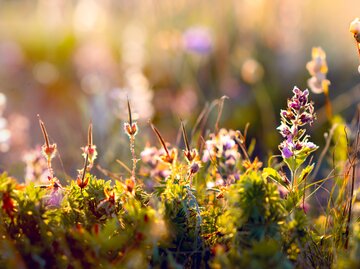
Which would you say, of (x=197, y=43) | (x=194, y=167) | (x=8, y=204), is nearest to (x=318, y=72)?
(x=194, y=167)

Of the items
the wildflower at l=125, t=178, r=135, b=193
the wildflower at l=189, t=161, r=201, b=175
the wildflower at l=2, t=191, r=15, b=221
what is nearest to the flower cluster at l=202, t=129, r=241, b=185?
the wildflower at l=189, t=161, r=201, b=175

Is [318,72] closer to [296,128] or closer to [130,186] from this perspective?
[296,128]

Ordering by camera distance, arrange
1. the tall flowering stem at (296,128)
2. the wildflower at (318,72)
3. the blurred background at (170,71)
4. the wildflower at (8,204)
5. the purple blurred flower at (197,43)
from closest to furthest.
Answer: the wildflower at (8,204) < the tall flowering stem at (296,128) < the wildflower at (318,72) < the blurred background at (170,71) < the purple blurred flower at (197,43)

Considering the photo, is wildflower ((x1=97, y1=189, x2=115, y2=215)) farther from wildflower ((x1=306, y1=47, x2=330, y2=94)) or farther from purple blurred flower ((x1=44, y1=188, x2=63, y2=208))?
wildflower ((x1=306, y1=47, x2=330, y2=94))

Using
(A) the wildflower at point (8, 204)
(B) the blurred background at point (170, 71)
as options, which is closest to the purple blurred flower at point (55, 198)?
(A) the wildflower at point (8, 204)

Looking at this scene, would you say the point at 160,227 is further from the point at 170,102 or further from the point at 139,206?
the point at 170,102

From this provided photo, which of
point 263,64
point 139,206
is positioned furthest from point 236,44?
point 139,206

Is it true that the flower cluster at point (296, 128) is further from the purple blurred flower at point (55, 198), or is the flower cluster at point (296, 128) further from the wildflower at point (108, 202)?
the purple blurred flower at point (55, 198)
